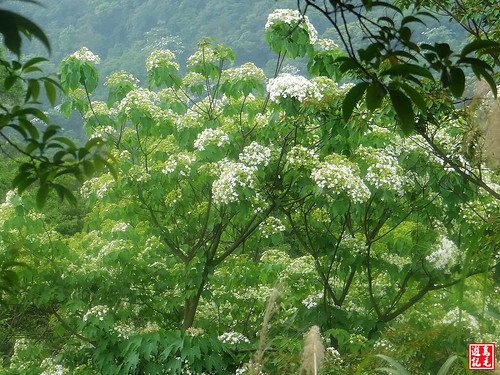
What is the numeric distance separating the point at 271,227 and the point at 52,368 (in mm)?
1842

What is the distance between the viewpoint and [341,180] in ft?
16.4

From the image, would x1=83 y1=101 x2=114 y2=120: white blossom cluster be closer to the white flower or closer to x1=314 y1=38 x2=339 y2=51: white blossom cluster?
x1=314 y1=38 x2=339 y2=51: white blossom cluster

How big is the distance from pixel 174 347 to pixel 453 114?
2.38m

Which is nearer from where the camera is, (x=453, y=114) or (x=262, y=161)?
(x=453, y=114)

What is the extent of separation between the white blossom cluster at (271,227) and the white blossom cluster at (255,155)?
17.0 inches

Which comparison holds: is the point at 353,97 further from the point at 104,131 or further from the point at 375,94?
the point at 104,131

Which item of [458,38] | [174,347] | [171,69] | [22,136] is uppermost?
[458,38]

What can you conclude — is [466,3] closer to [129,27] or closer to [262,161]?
[262,161]

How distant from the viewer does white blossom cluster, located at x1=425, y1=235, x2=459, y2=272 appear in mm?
4934

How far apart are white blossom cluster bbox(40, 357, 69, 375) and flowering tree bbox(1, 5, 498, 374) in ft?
0.08

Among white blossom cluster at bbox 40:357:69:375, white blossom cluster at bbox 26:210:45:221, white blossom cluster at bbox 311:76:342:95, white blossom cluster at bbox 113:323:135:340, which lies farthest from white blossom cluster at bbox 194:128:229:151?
white blossom cluster at bbox 40:357:69:375

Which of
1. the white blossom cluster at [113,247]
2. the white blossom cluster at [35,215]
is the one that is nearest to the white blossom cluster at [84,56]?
the white blossom cluster at [35,215]

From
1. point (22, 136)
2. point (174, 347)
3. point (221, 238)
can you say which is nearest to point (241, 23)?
point (221, 238)

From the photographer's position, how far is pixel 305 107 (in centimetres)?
512
